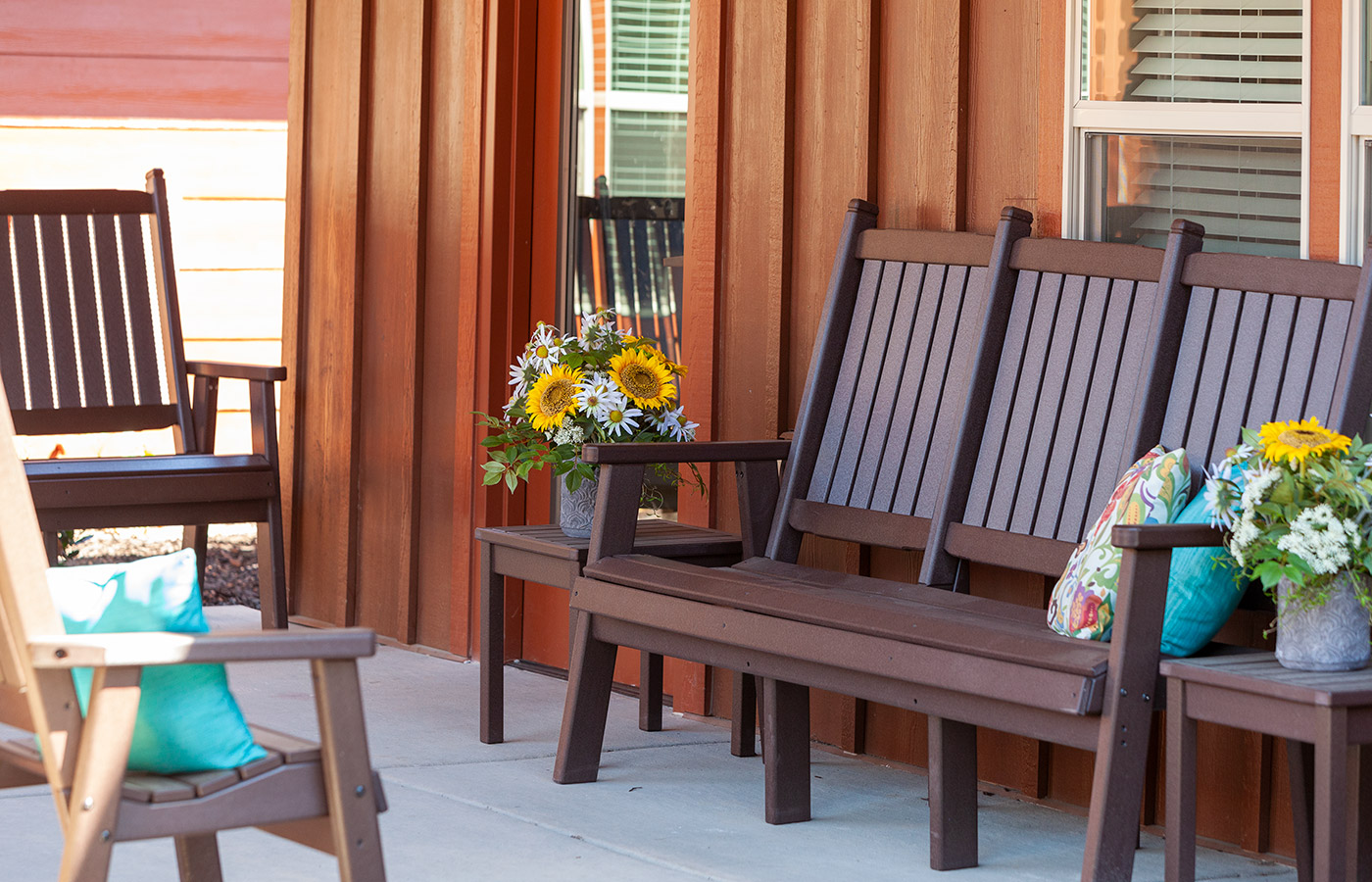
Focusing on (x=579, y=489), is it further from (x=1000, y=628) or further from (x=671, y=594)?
(x=1000, y=628)

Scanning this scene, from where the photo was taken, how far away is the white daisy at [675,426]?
3844 mm

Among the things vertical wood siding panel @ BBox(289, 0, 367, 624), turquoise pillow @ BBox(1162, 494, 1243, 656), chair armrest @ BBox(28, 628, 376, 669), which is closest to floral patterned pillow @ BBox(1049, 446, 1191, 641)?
turquoise pillow @ BBox(1162, 494, 1243, 656)

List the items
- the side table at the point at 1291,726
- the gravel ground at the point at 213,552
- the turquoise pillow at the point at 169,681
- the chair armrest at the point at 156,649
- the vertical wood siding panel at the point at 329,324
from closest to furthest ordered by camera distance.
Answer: the chair armrest at the point at 156,649, the turquoise pillow at the point at 169,681, the side table at the point at 1291,726, the vertical wood siding panel at the point at 329,324, the gravel ground at the point at 213,552

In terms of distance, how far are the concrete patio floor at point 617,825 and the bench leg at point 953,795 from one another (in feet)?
0.13

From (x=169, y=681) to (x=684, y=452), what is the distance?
1.63 m

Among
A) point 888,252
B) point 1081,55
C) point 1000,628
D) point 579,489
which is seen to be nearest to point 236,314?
point 579,489

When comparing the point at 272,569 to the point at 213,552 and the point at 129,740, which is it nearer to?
the point at 213,552

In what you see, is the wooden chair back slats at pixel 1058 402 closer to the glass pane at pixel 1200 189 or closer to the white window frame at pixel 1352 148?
the glass pane at pixel 1200 189

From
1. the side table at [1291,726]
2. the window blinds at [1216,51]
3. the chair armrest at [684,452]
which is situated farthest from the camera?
the chair armrest at [684,452]

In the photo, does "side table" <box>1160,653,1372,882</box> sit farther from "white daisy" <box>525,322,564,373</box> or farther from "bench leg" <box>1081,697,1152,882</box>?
"white daisy" <box>525,322,564,373</box>

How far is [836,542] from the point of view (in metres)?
3.94

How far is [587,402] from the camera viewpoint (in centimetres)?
379

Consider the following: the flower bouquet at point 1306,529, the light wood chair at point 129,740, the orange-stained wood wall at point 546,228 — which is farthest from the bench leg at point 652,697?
the light wood chair at point 129,740

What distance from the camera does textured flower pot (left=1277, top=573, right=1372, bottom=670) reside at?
259 cm
